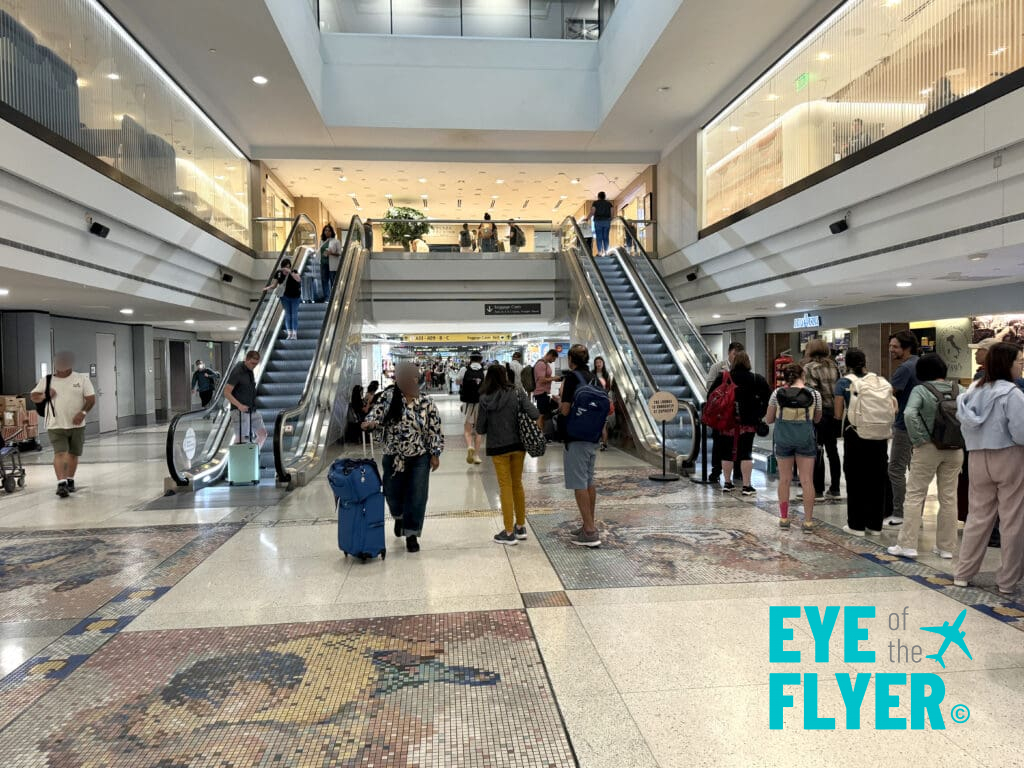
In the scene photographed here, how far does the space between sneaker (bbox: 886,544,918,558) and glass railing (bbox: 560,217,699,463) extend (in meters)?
3.79

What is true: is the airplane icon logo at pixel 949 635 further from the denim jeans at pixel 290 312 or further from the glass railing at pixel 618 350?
the denim jeans at pixel 290 312

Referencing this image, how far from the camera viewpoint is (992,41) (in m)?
8.09

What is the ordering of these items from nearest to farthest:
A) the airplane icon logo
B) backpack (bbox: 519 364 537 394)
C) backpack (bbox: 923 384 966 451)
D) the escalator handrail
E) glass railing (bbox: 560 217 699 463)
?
the airplane icon logo, backpack (bbox: 923 384 966 451), glass railing (bbox: 560 217 699 463), the escalator handrail, backpack (bbox: 519 364 537 394)

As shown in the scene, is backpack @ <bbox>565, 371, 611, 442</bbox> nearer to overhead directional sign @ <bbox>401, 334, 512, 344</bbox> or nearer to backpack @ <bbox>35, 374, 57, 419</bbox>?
backpack @ <bbox>35, 374, 57, 419</bbox>

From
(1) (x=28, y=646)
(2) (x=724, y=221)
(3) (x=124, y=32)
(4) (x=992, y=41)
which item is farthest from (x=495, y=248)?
(1) (x=28, y=646)

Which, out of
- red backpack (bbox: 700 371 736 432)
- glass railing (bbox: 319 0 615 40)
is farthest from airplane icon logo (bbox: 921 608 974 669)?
glass railing (bbox: 319 0 615 40)

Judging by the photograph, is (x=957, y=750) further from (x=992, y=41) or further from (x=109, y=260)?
(x=109, y=260)

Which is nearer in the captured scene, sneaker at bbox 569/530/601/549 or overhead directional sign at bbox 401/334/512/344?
sneaker at bbox 569/530/601/549

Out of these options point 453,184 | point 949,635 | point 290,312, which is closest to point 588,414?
point 949,635

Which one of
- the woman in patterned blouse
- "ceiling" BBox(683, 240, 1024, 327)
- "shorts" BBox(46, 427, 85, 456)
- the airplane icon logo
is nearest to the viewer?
the airplane icon logo

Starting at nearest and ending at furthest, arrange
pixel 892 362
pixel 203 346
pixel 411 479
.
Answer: pixel 411 479 < pixel 892 362 < pixel 203 346

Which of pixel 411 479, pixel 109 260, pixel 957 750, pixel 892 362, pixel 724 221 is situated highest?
pixel 724 221

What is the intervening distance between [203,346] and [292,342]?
1246 cm

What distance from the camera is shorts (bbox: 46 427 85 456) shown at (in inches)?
335
